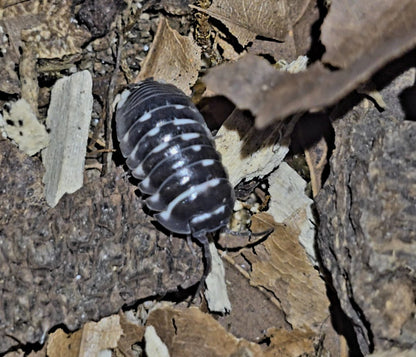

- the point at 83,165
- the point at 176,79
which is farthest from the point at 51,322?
the point at 176,79

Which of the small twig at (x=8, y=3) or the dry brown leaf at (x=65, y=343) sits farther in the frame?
the small twig at (x=8, y=3)

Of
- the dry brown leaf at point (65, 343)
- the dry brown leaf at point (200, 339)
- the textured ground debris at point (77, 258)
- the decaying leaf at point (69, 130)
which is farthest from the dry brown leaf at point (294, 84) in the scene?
the dry brown leaf at point (65, 343)

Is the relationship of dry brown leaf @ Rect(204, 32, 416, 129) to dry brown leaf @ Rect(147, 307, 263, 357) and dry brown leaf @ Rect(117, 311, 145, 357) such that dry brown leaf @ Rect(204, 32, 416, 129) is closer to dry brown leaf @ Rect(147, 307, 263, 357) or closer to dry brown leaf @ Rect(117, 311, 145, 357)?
dry brown leaf @ Rect(147, 307, 263, 357)

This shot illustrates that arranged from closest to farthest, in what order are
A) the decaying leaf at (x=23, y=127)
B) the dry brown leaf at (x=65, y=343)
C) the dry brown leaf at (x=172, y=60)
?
the dry brown leaf at (x=65, y=343) < the decaying leaf at (x=23, y=127) < the dry brown leaf at (x=172, y=60)

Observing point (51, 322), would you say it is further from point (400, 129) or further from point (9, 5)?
point (400, 129)

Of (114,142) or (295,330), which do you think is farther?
(114,142)

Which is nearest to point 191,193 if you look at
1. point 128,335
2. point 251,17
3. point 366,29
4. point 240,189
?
point 240,189

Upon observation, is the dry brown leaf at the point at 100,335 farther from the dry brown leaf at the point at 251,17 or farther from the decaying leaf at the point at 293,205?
the dry brown leaf at the point at 251,17
